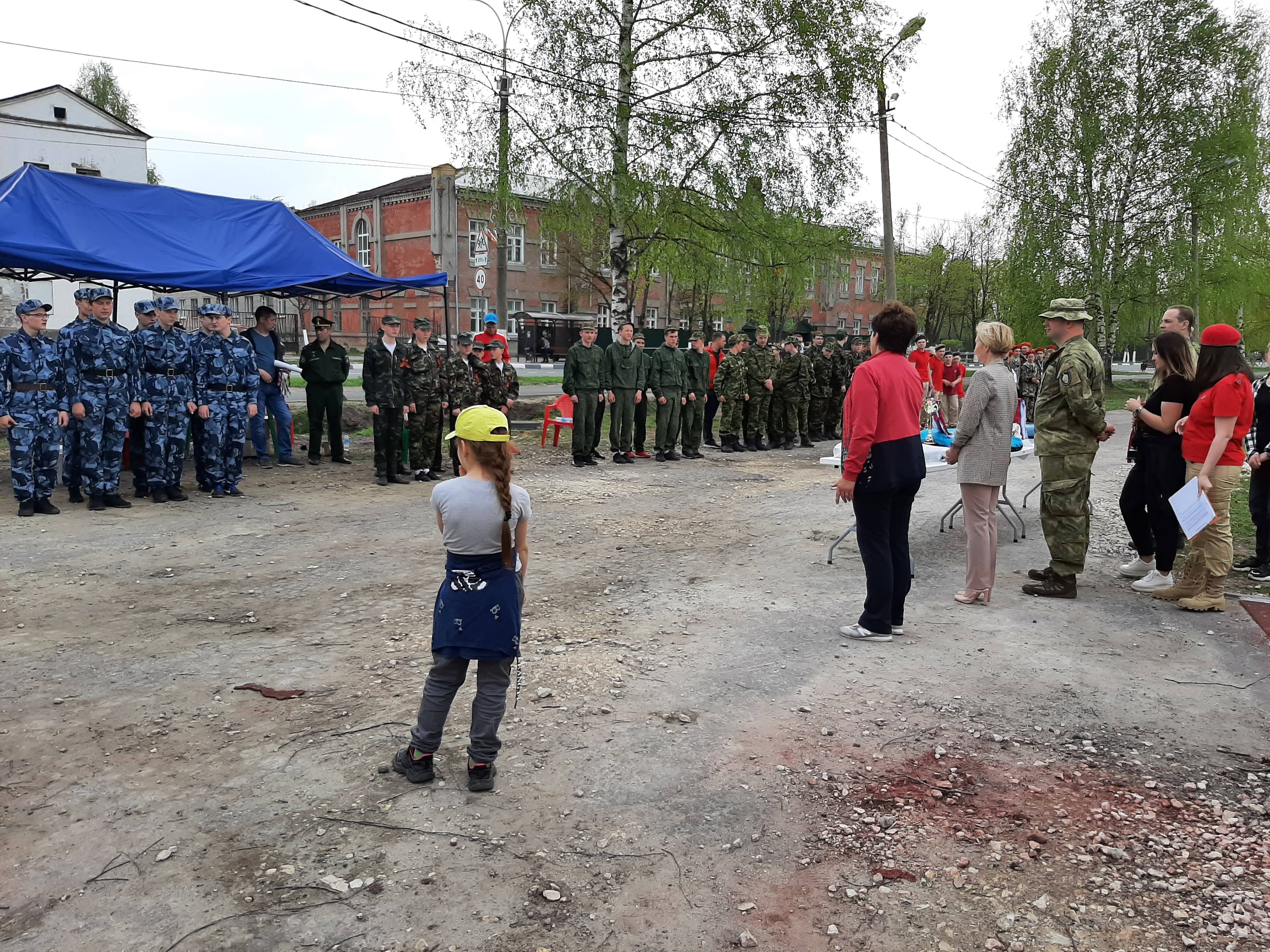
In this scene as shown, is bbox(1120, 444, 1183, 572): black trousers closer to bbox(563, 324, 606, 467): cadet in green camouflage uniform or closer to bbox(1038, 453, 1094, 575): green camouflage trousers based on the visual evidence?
bbox(1038, 453, 1094, 575): green camouflage trousers

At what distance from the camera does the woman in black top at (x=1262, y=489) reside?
7184 millimetres

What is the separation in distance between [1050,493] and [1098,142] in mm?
29326

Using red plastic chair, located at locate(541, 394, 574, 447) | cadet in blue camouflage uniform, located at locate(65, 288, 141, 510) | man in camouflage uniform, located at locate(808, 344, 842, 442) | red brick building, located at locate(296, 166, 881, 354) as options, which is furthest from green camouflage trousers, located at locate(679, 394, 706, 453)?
red brick building, located at locate(296, 166, 881, 354)

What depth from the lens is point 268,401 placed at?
12.7 metres

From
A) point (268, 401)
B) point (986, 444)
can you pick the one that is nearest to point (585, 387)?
point (268, 401)

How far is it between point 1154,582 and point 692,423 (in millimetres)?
8544

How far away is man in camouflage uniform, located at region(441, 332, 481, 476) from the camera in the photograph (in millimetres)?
11516

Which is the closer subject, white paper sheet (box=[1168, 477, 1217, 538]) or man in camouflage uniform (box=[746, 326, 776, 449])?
white paper sheet (box=[1168, 477, 1217, 538])

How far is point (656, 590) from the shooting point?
673 centimetres

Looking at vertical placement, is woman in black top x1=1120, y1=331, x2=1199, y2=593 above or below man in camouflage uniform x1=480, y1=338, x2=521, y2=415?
below

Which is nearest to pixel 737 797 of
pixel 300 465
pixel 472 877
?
pixel 472 877

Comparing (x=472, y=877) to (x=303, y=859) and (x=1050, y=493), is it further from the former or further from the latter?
(x=1050, y=493)

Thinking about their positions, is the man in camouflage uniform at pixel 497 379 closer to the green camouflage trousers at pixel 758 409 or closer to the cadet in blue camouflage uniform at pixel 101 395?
the cadet in blue camouflage uniform at pixel 101 395

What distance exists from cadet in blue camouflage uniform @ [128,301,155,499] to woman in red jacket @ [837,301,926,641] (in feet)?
25.7
